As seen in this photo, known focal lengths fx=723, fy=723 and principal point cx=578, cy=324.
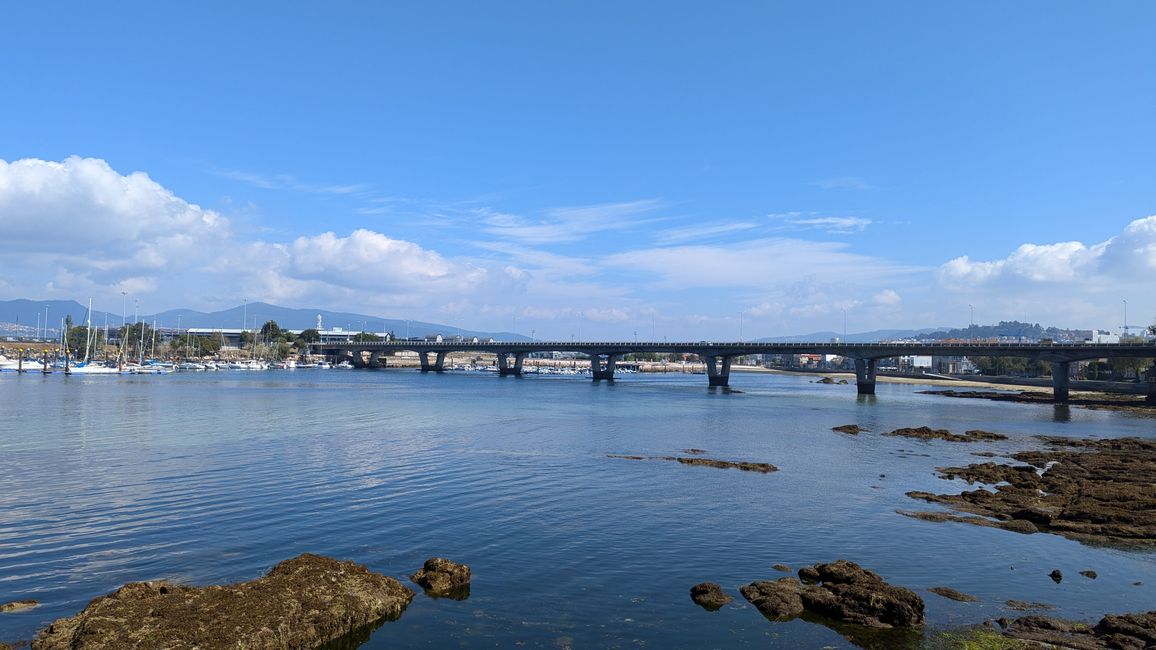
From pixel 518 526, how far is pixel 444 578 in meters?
7.11

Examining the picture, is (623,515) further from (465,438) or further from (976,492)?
(465,438)

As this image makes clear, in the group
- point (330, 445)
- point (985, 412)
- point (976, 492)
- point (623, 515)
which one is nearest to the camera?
A: point (623, 515)

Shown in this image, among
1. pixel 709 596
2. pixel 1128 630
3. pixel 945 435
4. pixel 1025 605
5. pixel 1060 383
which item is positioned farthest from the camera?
pixel 1060 383

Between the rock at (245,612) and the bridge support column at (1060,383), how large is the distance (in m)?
120

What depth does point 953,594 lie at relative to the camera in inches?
749

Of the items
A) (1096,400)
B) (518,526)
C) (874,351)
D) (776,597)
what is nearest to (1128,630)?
(776,597)

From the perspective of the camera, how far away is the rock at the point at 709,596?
17.9m

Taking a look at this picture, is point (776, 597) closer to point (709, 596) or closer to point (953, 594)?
point (709, 596)

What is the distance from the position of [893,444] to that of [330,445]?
4213 centimetres

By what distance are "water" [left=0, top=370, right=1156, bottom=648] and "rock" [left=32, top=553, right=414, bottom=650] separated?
964 mm

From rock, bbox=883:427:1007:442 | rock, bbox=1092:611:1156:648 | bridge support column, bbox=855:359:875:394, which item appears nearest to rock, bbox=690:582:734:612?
rock, bbox=1092:611:1156:648

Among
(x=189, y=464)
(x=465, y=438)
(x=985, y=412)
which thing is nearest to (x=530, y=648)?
(x=189, y=464)

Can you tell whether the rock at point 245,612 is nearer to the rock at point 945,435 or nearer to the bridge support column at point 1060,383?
the rock at point 945,435

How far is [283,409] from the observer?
245 feet
